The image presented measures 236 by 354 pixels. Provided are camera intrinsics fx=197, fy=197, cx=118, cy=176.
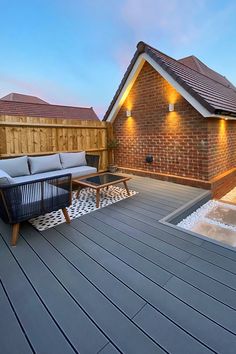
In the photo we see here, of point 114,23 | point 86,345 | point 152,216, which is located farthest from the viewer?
point 114,23

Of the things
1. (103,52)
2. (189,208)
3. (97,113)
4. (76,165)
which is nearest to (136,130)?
(76,165)

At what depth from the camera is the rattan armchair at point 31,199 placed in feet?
8.22

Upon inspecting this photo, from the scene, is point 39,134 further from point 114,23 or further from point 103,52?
point 103,52

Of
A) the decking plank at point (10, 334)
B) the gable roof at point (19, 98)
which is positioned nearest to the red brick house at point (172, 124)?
the decking plank at point (10, 334)

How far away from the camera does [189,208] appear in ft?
12.7

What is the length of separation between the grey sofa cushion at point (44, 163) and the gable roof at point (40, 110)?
23.0ft

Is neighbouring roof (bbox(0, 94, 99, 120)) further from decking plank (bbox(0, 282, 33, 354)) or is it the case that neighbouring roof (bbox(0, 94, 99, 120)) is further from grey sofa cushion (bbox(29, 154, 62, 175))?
decking plank (bbox(0, 282, 33, 354))

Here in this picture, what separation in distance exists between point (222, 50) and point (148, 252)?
1250 cm

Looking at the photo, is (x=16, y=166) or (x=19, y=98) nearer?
(x=16, y=166)

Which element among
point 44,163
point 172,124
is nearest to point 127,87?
point 172,124

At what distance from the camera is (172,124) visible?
5.52 meters

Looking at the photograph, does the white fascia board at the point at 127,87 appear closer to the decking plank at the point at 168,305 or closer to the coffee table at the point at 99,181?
the coffee table at the point at 99,181

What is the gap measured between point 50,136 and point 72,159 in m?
0.89

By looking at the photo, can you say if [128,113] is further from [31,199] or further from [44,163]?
[31,199]
